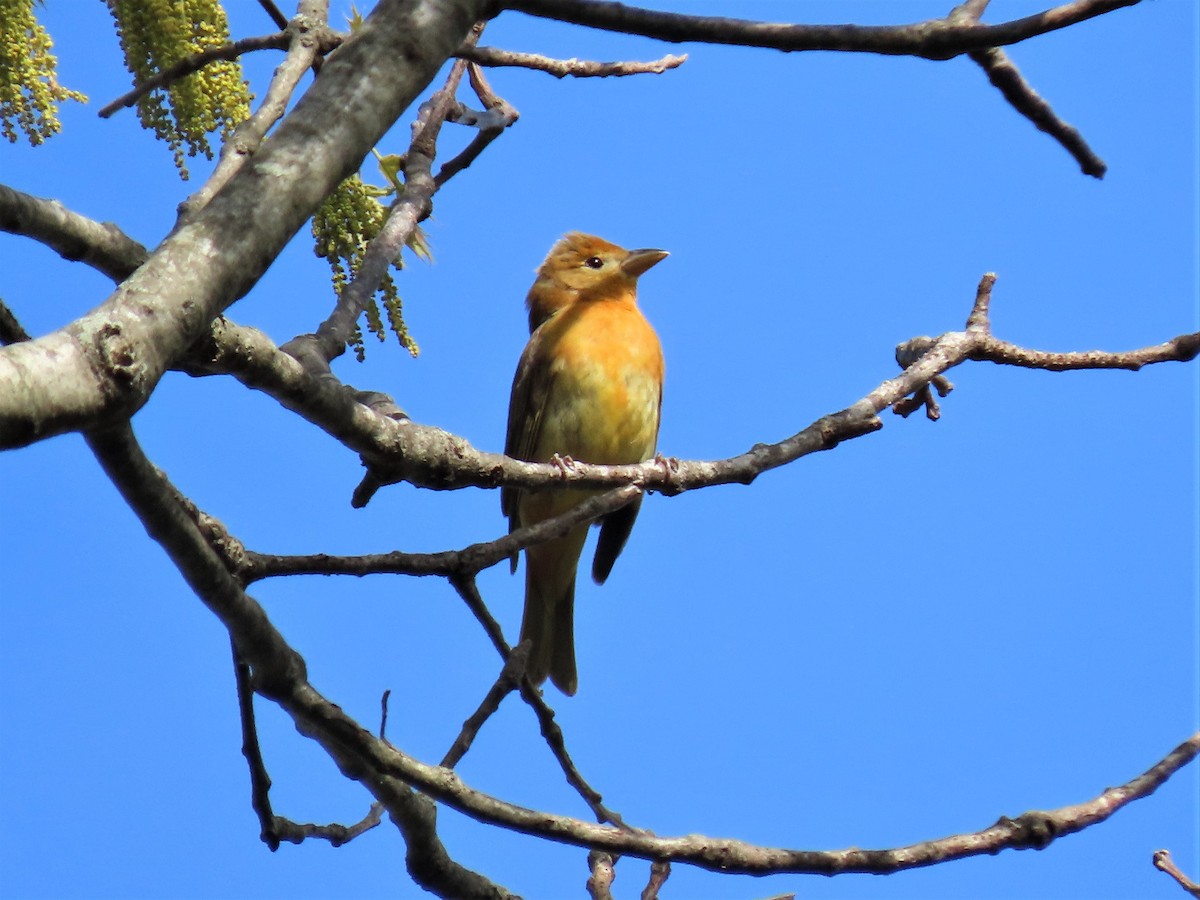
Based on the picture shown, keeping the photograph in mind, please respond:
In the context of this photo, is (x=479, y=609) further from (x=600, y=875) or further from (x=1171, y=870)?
(x=1171, y=870)

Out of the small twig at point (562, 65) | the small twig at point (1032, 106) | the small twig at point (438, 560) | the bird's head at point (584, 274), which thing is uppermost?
the bird's head at point (584, 274)

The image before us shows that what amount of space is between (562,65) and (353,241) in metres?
0.85

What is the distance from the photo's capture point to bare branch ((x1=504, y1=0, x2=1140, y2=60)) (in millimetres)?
2303

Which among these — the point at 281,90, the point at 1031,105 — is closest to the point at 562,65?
the point at 281,90

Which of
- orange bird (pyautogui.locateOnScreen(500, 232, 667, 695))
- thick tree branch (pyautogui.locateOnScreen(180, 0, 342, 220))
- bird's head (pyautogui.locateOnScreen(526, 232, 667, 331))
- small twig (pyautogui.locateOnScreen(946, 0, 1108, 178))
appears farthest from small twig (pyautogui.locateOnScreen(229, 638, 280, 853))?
bird's head (pyautogui.locateOnScreen(526, 232, 667, 331))

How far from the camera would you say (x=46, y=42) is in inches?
127

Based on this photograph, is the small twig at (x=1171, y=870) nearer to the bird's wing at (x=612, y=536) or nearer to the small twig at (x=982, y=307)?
the small twig at (x=982, y=307)

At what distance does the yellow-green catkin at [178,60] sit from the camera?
10.5 feet

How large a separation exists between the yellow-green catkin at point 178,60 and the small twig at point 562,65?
879 millimetres

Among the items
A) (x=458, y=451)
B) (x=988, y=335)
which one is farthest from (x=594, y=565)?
(x=458, y=451)

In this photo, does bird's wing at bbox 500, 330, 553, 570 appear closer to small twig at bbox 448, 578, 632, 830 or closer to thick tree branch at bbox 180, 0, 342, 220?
thick tree branch at bbox 180, 0, 342, 220

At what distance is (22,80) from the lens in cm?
307

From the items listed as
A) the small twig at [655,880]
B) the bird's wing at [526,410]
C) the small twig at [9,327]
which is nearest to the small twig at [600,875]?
the small twig at [655,880]

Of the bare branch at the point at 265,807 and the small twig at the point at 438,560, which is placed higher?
the small twig at the point at 438,560
